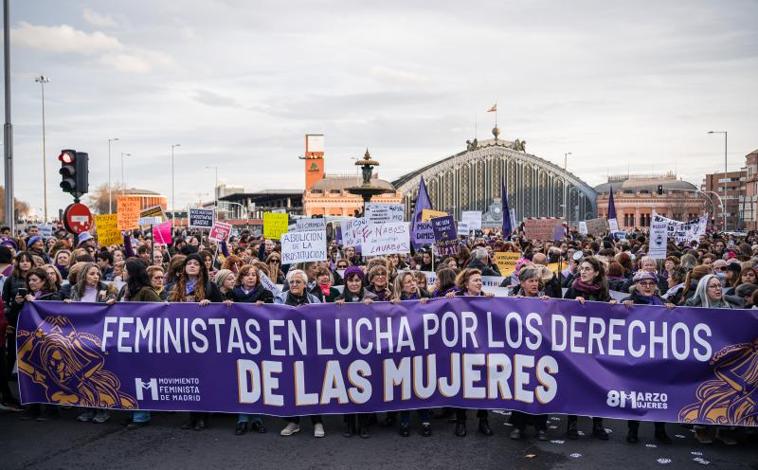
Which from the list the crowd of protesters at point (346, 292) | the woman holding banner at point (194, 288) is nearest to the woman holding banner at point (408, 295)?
the crowd of protesters at point (346, 292)

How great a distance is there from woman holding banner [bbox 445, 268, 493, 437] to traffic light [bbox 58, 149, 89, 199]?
779 cm

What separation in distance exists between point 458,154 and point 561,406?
95.4 meters

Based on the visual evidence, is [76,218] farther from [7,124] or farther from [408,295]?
[408,295]

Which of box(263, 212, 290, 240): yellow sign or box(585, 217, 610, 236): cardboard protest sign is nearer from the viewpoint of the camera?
box(263, 212, 290, 240): yellow sign

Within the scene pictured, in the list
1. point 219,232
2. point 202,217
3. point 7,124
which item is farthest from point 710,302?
point 7,124

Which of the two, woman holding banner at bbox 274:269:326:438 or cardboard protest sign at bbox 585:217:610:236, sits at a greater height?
cardboard protest sign at bbox 585:217:610:236

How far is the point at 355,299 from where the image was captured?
7332mm

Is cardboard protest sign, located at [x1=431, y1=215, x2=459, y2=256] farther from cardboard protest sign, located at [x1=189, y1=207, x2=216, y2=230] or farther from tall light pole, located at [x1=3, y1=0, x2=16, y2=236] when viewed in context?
tall light pole, located at [x1=3, y1=0, x2=16, y2=236]

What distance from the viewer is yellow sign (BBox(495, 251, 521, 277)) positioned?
13.8 meters

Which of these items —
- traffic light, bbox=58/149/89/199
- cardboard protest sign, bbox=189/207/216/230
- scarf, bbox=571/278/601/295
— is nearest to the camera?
scarf, bbox=571/278/601/295

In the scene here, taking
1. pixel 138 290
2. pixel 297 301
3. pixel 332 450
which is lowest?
pixel 332 450

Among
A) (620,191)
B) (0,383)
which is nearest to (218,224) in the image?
(0,383)

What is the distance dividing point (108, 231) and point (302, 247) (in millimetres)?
5227

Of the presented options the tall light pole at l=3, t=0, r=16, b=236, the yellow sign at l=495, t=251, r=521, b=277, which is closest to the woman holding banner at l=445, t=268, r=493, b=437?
the yellow sign at l=495, t=251, r=521, b=277
